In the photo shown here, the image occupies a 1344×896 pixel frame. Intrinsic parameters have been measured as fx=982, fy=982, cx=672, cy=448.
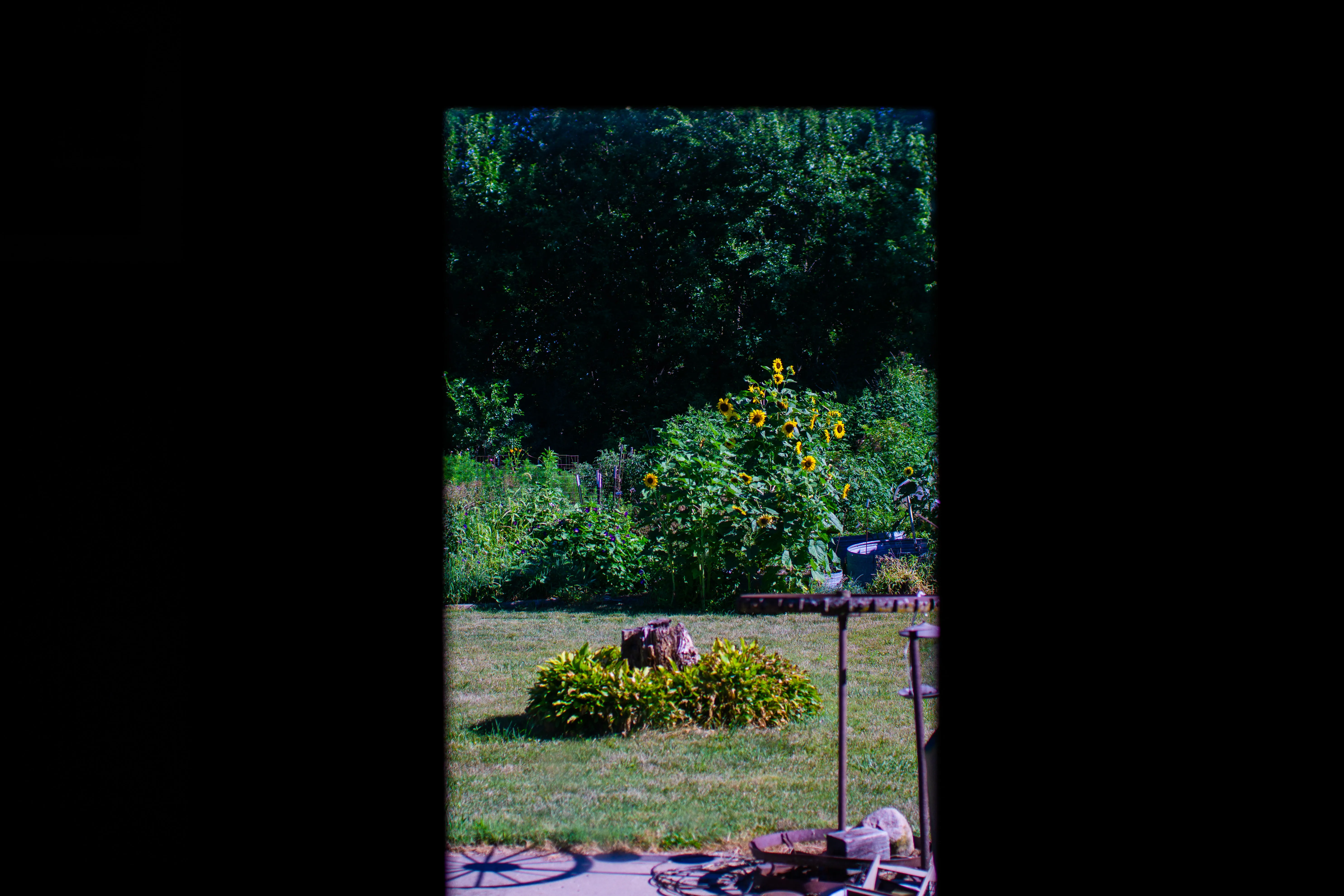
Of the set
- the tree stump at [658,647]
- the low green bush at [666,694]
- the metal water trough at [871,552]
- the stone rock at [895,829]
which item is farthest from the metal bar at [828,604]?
the metal water trough at [871,552]

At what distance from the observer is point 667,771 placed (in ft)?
12.9

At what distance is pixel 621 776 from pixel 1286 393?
3.09 m

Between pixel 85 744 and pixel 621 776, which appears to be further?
pixel 621 776

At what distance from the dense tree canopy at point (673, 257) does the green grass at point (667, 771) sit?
16.4 meters

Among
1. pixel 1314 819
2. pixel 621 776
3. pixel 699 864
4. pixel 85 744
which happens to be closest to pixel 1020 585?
pixel 1314 819

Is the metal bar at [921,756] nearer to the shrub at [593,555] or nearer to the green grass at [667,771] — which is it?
the green grass at [667,771]

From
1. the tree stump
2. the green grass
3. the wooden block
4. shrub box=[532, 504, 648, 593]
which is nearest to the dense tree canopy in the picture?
shrub box=[532, 504, 648, 593]

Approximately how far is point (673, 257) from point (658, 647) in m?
18.8

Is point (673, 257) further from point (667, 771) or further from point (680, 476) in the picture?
point (667, 771)

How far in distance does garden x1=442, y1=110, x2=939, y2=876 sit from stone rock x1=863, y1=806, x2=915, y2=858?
28 centimetres

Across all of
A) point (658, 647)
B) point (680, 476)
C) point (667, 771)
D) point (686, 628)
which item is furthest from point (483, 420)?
point (667, 771)

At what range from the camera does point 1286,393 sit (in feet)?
4.26

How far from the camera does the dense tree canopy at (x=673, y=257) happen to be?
72.1 feet

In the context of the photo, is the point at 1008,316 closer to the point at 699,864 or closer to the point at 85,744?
the point at 85,744
